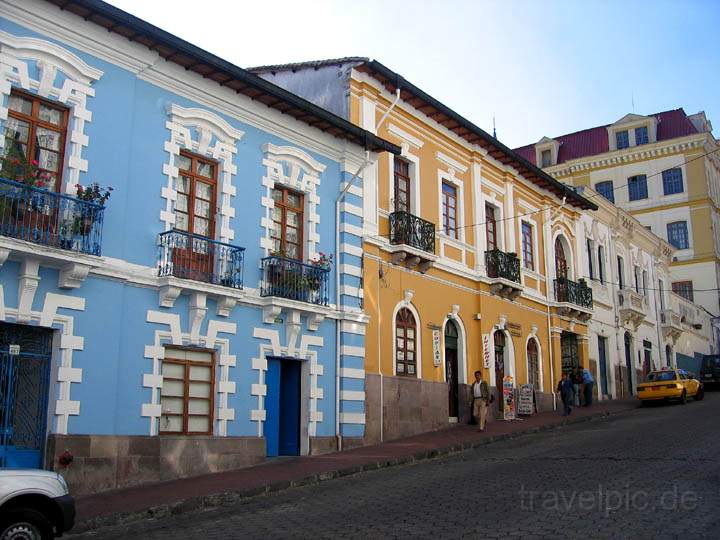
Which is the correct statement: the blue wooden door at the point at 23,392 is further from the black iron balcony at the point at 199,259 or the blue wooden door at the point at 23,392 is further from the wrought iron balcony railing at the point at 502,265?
the wrought iron balcony railing at the point at 502,265

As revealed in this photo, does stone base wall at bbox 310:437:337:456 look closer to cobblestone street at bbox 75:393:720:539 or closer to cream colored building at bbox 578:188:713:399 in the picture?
cobblestone street at bbox 75:393:720:539

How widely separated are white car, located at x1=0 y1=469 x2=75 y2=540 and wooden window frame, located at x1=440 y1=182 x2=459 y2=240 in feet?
53.5

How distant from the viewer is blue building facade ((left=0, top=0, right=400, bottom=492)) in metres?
12.4

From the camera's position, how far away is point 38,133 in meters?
12.9

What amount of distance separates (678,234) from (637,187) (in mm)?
3909

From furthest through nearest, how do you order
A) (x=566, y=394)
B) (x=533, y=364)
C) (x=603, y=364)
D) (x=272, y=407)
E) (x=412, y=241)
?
(x=603, y=364), (x=533, y=364), (x=566, y=394), (x=412, y=241), (x=272, y=407)

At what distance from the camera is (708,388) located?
118 feet

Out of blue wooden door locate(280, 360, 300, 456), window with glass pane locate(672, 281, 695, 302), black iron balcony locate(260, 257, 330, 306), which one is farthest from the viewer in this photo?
window with glass pane locate(672, 281, 695, 302)

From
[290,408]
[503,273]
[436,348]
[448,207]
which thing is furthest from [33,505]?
[503,273]

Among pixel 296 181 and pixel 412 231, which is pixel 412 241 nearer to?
pixel 412 231

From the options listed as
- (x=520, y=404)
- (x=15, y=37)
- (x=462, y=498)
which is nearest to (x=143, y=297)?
(x=15, y=37)

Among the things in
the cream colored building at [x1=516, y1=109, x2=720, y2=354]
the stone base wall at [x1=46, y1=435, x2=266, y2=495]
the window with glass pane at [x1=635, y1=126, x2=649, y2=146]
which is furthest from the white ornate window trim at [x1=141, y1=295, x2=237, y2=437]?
the window with glass pane at [x1=635, y1=126, x2=649, y2=146]

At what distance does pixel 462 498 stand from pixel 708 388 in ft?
96.2

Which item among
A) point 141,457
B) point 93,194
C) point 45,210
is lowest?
point 141,457
